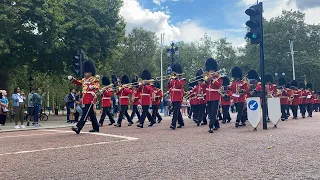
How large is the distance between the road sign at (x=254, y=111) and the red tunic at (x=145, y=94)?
4.09 m

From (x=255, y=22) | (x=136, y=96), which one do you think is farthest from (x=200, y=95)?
(x=255, y=22)

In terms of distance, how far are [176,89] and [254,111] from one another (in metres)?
2.80

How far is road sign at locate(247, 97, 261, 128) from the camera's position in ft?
35.1

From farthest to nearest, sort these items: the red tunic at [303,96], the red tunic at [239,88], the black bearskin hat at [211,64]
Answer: the red tunic at [303,96] → the red tunic at [239,88] → the black bearskin hat at [211,64]

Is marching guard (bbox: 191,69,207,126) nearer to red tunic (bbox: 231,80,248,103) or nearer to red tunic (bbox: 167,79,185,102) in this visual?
red tunic (bbox: 231,80,248,103)

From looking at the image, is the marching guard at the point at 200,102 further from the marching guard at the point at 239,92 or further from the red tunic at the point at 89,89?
the red tunic at the point at 89,89

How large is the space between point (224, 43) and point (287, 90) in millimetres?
49602

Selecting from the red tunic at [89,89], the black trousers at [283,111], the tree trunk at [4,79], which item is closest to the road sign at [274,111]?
the black trousers at [283,111]

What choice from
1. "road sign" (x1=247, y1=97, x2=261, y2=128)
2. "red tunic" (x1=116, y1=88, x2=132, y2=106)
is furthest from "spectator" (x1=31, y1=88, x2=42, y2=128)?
"road sign" (x1=247, y1=97, x2=261, y2=128)

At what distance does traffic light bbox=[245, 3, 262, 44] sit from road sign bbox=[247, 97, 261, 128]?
1.89 metres

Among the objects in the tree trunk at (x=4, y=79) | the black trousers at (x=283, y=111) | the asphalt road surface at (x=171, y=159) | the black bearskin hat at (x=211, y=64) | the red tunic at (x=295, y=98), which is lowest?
the asphalt road surface at (x=171, y=159)

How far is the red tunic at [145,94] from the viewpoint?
44.1 feet

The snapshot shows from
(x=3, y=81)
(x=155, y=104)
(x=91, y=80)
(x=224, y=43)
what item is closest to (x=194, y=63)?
(x=224, y=43)

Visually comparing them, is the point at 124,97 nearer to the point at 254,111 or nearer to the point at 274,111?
the point at 254,111
